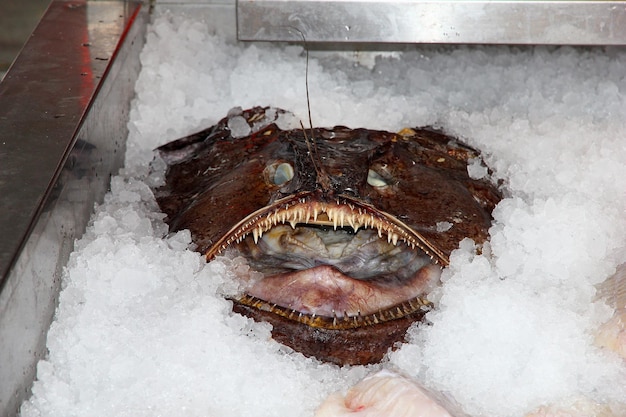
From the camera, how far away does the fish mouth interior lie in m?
2.74

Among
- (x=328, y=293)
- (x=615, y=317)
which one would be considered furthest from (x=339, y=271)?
(x=615, y=317)

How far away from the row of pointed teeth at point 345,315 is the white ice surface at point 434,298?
0.07 metres

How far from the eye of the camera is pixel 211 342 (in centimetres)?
264

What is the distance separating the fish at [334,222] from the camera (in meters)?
2.73

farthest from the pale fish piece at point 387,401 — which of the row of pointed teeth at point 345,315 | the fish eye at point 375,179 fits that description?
the fish eye at point 375,179

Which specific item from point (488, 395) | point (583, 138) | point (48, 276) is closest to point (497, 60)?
A: point (583, 138)

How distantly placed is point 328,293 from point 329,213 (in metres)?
0.25

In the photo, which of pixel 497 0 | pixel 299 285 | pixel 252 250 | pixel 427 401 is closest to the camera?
pixel 427 401

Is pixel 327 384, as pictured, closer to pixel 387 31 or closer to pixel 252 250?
pixel 252 250

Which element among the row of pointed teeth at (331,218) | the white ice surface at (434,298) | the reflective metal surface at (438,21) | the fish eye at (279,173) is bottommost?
the white ice surface at (434,298)

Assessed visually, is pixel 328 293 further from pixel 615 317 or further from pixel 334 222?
pixel 615 317

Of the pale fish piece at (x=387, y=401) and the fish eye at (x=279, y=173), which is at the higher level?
the fish eye at (x=279, y=173)

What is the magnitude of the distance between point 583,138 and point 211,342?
2103mm

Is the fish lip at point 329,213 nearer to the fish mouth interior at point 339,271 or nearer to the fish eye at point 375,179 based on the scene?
the fish mouth interior at point 339,271
